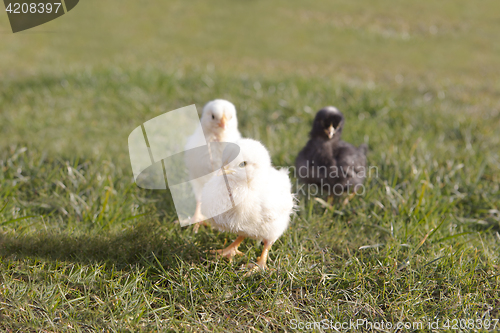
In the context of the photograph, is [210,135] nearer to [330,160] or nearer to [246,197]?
[246,197]

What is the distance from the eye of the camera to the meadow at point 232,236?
271 cm

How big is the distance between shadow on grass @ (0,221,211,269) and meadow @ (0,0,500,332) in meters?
0.01

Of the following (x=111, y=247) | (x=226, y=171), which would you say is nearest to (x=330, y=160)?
(x=226, y=171)

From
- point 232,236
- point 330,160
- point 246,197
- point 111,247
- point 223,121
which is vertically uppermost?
point 223,121

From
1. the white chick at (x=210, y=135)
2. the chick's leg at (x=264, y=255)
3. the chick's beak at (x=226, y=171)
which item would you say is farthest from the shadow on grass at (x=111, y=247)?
the chick's beak at (x=226, y=171)

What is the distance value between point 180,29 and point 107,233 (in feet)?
40.3

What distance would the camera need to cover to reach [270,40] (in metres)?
13.0

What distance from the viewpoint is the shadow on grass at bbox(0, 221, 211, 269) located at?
9.83 ft

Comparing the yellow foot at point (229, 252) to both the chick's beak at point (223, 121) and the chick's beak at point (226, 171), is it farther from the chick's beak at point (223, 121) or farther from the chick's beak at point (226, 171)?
the chick's beak at point (223, 121)

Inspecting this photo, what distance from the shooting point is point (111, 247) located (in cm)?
309

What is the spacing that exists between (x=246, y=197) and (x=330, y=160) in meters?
1.41

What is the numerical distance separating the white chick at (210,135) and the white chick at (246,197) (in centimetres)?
49

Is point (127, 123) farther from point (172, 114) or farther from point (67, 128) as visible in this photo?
point (172, 114)

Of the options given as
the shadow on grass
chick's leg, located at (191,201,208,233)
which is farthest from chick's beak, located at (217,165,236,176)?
chick's leg, located at (191,201,208,233)
